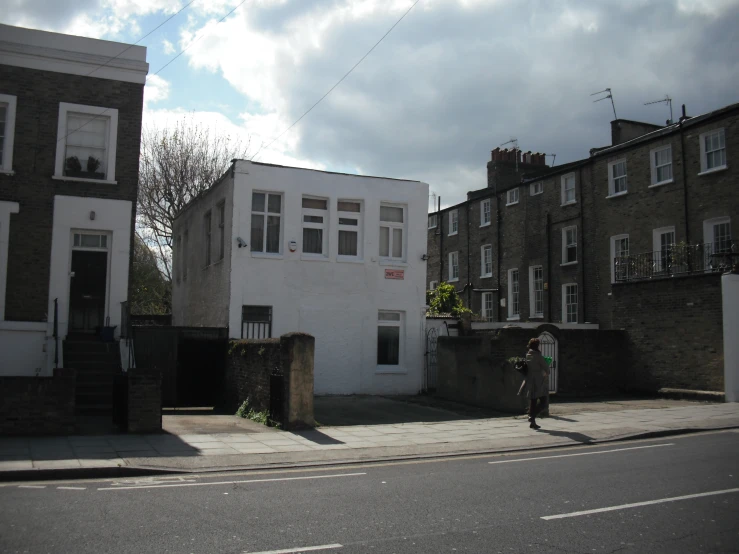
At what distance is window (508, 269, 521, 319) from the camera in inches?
1324

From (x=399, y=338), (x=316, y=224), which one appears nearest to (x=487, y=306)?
(x=399, y=338)

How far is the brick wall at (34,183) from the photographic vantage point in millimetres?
17250

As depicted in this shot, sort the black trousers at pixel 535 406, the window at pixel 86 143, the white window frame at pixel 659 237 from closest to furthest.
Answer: the black trousers at pixel 535 406
the window at pixel 86 143
the white window frame at pixel 659 237

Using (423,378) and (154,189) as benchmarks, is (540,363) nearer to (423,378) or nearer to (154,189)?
(423,378)

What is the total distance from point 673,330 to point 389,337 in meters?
8.56

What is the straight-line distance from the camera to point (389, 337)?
22.2 metres

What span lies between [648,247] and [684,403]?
9.22 metres

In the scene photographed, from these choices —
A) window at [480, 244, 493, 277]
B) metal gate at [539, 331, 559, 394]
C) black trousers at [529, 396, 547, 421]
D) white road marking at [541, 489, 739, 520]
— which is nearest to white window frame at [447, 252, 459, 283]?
window at [480, 244, 493, 277]

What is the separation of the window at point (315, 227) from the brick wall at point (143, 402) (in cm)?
926

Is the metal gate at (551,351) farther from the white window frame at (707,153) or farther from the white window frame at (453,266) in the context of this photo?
the white window frame at (453,266)

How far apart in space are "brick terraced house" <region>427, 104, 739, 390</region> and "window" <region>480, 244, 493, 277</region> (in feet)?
0.20

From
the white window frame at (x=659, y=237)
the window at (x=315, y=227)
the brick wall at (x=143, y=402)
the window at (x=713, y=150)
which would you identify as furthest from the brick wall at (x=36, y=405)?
the window at (x=713, y=150)

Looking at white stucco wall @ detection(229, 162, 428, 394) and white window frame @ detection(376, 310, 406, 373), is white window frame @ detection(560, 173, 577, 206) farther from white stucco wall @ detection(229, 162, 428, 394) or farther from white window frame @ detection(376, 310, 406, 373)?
white window frame @ detection(376, 310, 406, 373)

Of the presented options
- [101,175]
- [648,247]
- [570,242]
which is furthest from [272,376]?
[570,242]
